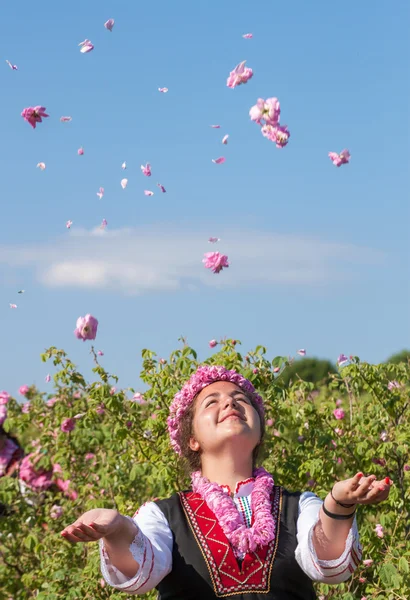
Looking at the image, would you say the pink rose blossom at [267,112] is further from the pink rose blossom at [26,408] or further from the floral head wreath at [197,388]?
the pink rose blossom at [26,408]

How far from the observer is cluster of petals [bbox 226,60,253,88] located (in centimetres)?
429

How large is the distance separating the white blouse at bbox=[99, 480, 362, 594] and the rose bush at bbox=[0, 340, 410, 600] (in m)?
1.16

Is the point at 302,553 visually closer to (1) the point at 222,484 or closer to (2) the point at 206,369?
(1) the point at 222,484

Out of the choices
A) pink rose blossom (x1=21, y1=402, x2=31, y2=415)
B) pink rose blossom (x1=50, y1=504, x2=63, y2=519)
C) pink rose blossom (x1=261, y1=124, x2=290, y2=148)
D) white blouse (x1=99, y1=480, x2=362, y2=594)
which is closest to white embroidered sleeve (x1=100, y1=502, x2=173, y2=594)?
white blouse (x1=99, y1=480, x2=362, y2=594)

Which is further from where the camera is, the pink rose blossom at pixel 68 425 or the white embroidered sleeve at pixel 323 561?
the pink rose blossom at pixel 68 425

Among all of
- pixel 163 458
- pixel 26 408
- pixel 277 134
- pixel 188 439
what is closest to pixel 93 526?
pixel 188 439

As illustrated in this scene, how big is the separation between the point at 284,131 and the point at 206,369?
1500 millimetres

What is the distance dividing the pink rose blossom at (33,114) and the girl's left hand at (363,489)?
2999 millimetres

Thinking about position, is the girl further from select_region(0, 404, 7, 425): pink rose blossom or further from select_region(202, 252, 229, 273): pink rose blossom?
select_region(0, 404, 7, 425): pink rose blossom

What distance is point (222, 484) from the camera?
2.82 meters

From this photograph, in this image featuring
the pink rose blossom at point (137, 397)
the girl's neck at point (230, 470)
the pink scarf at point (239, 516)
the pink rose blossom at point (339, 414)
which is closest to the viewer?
the pink scarf at point (239, 516)

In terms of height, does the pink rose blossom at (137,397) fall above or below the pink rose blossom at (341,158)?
below

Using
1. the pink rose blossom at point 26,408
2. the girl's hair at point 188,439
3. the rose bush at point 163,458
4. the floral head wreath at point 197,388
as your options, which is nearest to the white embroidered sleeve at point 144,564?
the girl's hair at point 188,439

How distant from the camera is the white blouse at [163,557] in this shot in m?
2.51
